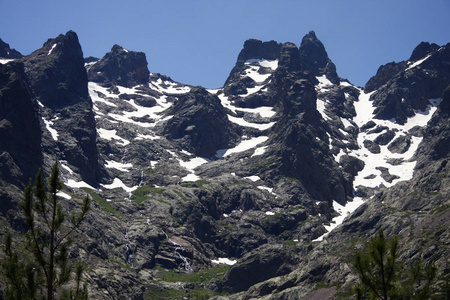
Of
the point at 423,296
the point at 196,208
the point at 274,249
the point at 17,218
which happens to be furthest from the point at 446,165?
the point at 423,296

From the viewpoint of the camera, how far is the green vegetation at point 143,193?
182962 millimetres

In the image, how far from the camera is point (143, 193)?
191 m

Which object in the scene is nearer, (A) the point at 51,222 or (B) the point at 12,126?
(A) the point at 51,222

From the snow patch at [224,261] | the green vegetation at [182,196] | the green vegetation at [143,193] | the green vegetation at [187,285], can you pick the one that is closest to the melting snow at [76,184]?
the green vegetation at [143,193]

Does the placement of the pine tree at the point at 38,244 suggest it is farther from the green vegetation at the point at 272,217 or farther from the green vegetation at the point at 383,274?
the green vegetation at the point at 272,217

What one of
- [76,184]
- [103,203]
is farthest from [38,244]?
[76,184]

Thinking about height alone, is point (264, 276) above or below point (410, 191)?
below

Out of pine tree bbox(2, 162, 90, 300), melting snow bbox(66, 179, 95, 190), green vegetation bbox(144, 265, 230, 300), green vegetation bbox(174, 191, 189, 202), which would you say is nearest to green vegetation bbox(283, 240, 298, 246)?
green vegetation bbox(144, 265, 230, 300)

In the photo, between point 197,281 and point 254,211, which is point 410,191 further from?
point 197,281

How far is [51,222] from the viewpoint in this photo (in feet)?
78.5

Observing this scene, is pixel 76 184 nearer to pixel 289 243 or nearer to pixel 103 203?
pixel 103 203

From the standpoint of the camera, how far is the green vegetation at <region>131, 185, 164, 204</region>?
18296 centimetres

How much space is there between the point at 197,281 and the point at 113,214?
4698cm

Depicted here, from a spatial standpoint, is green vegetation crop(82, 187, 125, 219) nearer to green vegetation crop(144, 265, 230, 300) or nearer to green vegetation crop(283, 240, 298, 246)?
green vegetation crop(144, 265, 230, 300)
